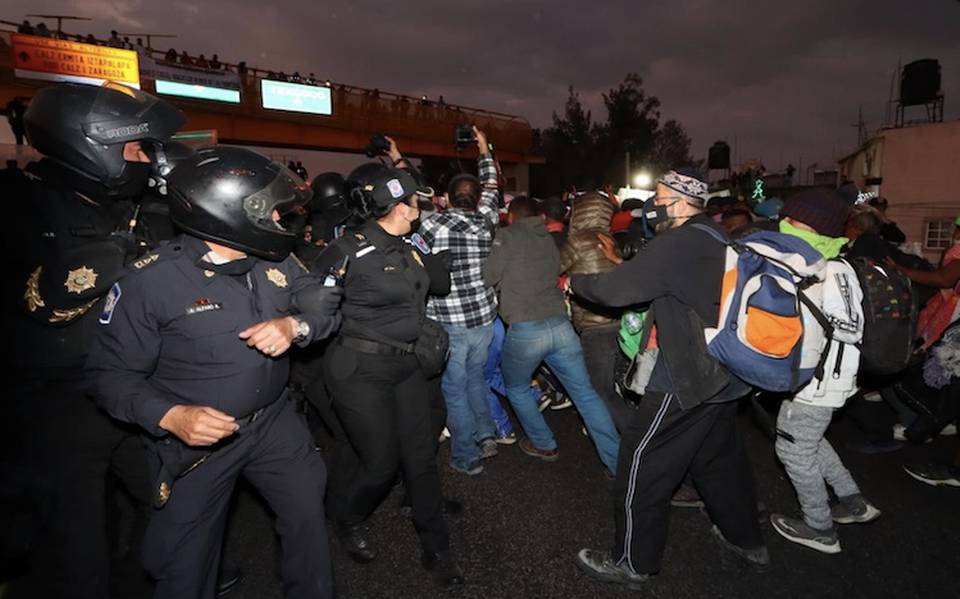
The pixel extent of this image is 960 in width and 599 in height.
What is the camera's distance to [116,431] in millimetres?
2475

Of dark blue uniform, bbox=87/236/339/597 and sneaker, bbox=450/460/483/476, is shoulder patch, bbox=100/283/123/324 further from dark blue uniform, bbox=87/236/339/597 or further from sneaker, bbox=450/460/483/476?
sneaker, bbox=450/460/483/476

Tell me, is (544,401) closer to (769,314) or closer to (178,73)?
(769,314)

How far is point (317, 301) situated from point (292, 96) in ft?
66.6

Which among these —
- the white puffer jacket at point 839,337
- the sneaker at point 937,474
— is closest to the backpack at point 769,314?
the white puffer jacket at point 839,337

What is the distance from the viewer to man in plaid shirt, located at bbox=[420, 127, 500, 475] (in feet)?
12.7

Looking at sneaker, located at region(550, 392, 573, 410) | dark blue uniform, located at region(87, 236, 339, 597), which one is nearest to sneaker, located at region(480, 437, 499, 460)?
sneaker, located at region(550, 392, 573, 410)

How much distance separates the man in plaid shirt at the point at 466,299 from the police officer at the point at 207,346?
1.68m

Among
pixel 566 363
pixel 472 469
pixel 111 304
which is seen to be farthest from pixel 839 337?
pixel 111 304

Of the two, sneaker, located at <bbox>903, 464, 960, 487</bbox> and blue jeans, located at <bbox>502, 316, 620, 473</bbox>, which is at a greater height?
blue jeans, located at <bbox>502, 316, 620, 473</bbox>

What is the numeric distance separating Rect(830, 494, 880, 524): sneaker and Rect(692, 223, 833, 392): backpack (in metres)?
1.38

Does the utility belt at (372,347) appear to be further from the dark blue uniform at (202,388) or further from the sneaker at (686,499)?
the sneaker at (686,499)

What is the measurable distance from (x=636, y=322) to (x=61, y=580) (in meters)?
3.15

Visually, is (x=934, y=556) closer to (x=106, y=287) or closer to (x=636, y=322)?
(x=636, y=322)

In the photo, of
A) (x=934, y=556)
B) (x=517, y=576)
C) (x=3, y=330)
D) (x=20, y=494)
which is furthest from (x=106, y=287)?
(x=934, y=556)
